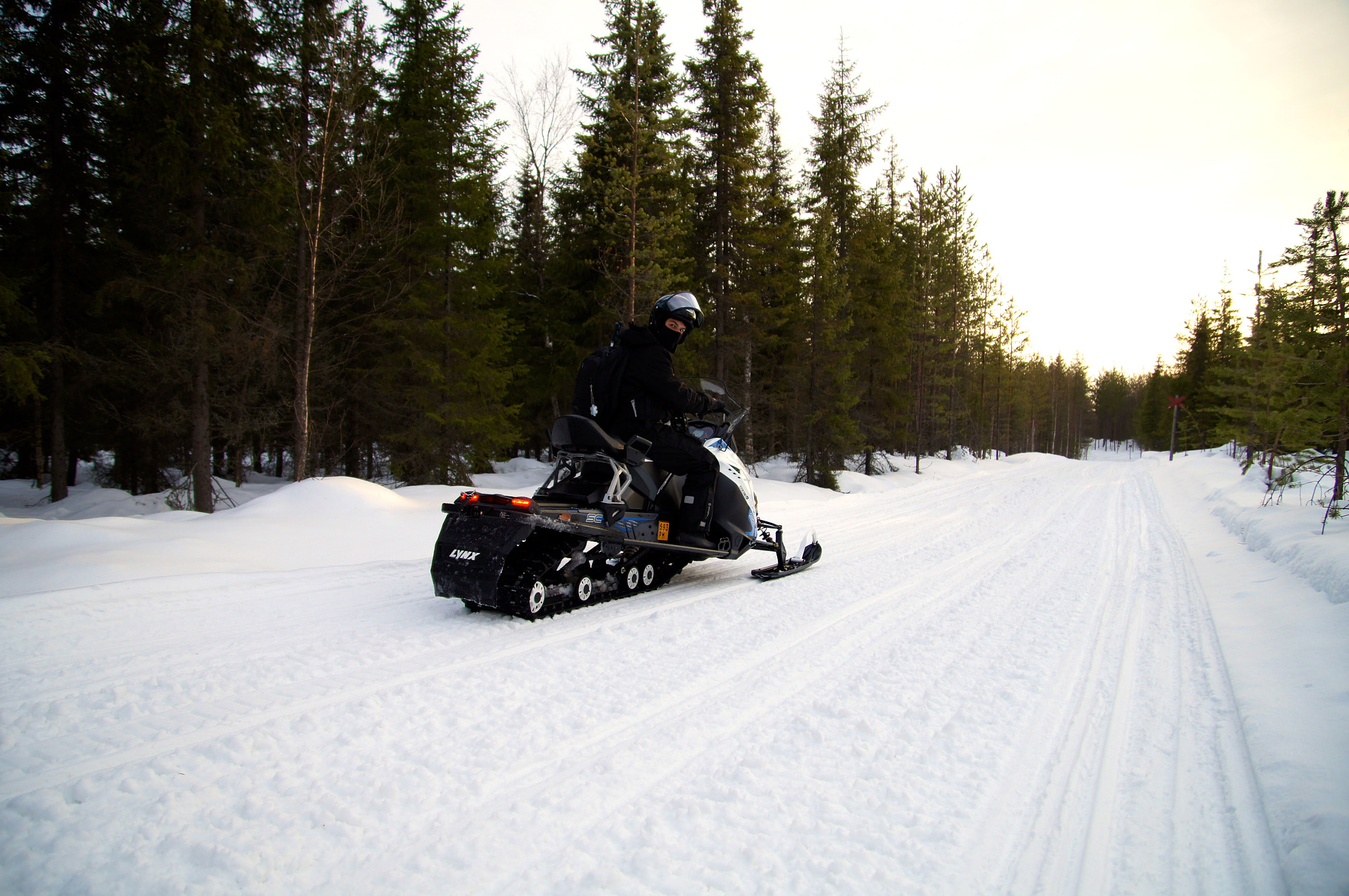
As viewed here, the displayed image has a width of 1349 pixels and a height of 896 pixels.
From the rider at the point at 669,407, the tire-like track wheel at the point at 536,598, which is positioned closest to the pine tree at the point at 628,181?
the rider at the point at 669,407

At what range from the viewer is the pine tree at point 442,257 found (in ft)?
42.8

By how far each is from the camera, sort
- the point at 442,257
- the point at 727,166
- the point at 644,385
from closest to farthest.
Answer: the point at 644,385 → the point at 442,257 → the point at 727,166

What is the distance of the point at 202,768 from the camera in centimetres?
221

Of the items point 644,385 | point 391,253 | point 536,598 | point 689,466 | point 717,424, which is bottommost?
point 536,598

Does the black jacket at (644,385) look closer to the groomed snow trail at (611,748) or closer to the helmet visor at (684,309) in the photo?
the helmet visor at (684,309)

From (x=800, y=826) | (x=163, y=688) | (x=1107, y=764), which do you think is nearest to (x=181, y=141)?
(x=163, y=688)

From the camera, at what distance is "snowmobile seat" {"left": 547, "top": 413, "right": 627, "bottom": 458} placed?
4.39 meters

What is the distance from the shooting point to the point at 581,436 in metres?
4.42

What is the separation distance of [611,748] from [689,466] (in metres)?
2.79

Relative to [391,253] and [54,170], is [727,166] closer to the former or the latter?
[391,253]

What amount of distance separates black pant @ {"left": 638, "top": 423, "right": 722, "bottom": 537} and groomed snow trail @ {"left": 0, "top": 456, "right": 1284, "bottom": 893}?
0.84m

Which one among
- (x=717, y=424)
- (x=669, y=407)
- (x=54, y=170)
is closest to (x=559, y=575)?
(x=669, y=407)

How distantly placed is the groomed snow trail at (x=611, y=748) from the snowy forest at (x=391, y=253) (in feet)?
22.6

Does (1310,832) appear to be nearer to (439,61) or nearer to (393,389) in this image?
(393,389)
